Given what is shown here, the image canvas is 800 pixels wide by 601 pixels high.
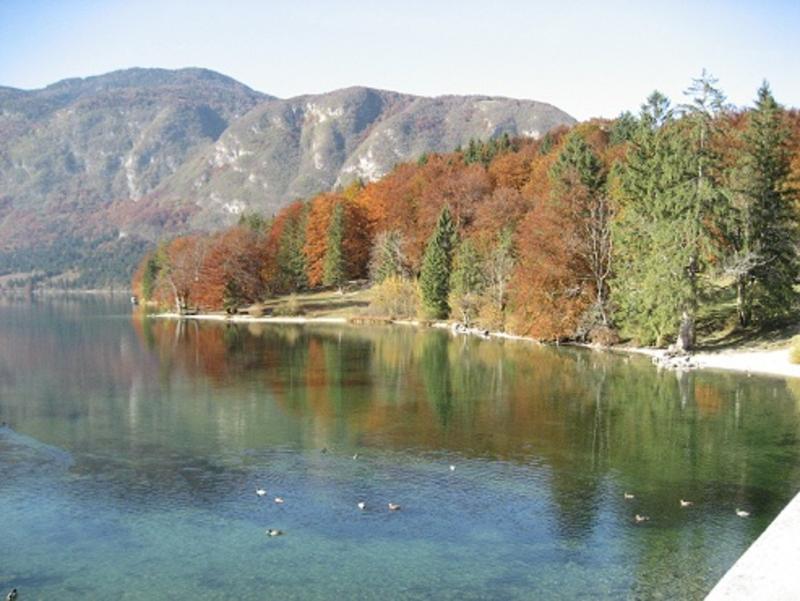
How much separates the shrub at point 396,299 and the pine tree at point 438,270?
4665 millimetres

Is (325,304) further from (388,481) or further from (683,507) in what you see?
(683,507)

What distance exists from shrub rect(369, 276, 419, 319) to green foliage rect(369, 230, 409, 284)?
290 cm

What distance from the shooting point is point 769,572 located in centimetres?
1703

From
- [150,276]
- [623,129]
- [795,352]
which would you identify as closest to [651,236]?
[795,352]

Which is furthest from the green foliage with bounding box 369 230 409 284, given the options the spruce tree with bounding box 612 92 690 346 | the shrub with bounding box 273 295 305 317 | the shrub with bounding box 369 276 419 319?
the spruce tree with bounding box 612 92 690 346

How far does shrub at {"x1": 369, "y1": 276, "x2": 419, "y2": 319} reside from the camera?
102 m

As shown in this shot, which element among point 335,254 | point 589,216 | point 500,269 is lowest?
point 500,269

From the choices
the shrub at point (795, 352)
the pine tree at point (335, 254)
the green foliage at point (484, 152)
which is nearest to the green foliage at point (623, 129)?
the green foliage at point (484, 152)

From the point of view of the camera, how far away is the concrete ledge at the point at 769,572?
15.9 m

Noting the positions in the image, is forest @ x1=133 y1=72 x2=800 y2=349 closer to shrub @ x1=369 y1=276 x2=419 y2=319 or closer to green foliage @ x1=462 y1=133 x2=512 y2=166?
shrub @ x1=369 y1=276 x2=419 y2=319

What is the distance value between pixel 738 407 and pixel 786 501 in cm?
1628

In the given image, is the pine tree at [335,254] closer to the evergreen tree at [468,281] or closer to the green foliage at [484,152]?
the green foliage at [484,152]

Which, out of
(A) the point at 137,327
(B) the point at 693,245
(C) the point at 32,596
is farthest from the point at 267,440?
(A) the point at 137,327

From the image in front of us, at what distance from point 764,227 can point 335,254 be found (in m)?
72.4
